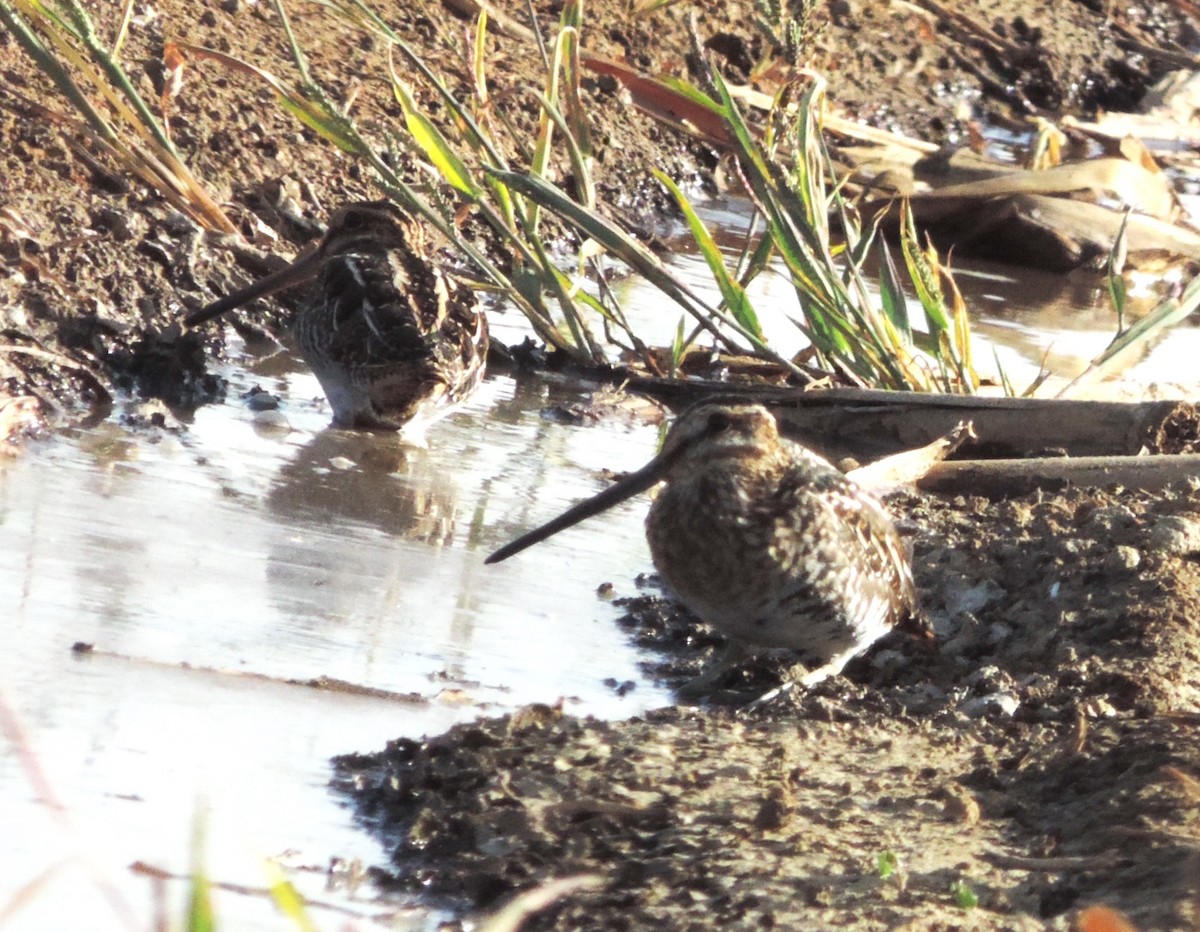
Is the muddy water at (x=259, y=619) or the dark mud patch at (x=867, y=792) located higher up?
the dark mud patch at (x=867, y=792)

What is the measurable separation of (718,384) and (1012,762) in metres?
2.95

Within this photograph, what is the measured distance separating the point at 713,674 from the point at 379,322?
2.15 metres

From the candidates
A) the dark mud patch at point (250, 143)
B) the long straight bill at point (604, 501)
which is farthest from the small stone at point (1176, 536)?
the dark mud patch at point (250, 143)

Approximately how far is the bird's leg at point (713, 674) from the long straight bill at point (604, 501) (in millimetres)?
381

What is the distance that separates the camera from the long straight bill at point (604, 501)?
13.0 feet

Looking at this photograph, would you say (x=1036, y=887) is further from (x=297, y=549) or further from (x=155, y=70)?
(x=155, y=70)

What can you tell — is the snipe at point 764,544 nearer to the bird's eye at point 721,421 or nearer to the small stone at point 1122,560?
the bird's eye at point 721,421

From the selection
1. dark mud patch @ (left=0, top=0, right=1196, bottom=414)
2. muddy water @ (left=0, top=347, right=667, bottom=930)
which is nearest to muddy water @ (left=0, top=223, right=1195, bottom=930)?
muddy water @ (left=0, top=347, right=667, bottom=930)

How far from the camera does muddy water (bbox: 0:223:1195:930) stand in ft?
9.11

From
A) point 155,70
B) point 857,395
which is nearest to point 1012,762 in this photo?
point 857,395

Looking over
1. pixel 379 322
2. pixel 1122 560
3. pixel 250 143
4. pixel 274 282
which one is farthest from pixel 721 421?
pixel 250 143

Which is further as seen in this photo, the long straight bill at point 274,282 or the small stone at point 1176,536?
the long straight bill at point 274,282

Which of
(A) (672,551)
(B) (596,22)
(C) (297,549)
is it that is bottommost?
(C) (297,549)

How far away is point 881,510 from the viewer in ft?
13.6
